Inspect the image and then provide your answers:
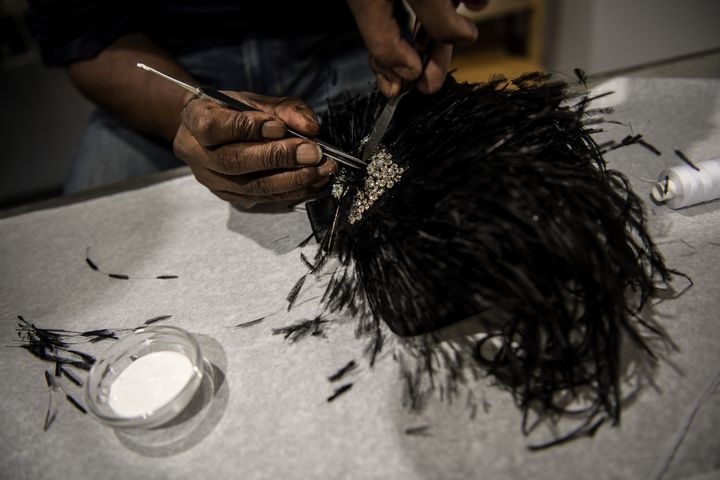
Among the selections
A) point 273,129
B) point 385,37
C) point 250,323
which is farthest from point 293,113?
point 250,323

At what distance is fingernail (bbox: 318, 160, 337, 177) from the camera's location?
1.89ft

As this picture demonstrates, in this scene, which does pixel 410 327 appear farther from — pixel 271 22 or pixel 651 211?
pixel 271 22

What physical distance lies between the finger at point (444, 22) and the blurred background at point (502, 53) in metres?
1.03

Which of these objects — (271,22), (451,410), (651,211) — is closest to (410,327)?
(451,410)

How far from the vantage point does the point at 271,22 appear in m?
0.88

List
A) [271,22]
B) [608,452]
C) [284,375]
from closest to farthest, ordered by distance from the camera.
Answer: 1. [608,452]
2. [284,375]
3. [271,22]

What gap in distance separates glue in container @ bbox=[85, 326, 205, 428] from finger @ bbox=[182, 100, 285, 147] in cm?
22

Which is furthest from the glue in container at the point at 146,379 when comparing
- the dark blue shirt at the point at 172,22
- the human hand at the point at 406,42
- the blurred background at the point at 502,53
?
the blurred background at the point at 502,53

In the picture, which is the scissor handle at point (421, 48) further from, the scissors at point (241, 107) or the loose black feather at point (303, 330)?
the loose black feather at point (303, 330)

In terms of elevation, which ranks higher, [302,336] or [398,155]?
[398,155]

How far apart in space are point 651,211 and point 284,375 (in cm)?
49

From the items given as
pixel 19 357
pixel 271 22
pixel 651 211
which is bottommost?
pixel 19 357

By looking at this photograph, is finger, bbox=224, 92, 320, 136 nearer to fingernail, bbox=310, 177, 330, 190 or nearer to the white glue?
fingernail, bbox=310, 177, 330, 190

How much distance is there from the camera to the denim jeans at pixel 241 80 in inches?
34.2
